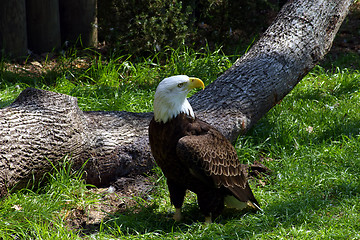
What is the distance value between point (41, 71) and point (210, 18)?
2.90m

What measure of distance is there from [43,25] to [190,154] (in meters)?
4.53

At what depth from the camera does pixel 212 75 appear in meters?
6.71

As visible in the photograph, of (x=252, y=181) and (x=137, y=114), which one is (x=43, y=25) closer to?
(x=137, y=114)

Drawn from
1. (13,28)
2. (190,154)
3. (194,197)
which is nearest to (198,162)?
(190,154)

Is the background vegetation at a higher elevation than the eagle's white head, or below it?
below

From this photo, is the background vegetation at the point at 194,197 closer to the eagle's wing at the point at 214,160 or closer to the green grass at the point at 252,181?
the green grass at the point at 252,181

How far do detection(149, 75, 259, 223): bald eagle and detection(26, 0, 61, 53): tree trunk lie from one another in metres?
4.10

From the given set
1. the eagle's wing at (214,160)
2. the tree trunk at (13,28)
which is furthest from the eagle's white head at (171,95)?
the tree trunk at (13,28)

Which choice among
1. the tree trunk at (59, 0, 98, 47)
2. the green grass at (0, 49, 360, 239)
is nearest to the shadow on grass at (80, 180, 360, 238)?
the green grass at (0, 49, 360, 239)

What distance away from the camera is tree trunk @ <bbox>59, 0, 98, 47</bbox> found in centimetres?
733

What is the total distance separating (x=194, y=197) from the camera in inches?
173

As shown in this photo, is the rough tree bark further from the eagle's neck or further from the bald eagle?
the eagle's neck

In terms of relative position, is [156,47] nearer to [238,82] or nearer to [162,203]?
[238,82]

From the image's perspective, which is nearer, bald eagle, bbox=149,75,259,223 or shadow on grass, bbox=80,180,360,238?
bald eagle, bbox=149,75,259,223
